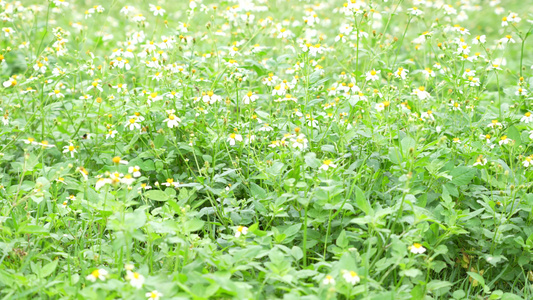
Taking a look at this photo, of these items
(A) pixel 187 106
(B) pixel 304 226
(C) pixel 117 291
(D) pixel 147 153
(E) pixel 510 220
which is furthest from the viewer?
(A) pixel 187 106

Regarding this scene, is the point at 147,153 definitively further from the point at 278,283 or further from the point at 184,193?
the point at 278,283

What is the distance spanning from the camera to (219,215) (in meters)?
2.55


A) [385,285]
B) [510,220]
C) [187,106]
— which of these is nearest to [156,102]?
[187,106]

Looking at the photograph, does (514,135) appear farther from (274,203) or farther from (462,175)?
(274,203)

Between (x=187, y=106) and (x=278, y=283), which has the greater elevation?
(x=187, y=106)

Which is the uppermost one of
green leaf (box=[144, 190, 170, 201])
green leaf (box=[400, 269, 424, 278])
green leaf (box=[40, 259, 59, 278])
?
green leaf (box=[144, 190, 170, 201])

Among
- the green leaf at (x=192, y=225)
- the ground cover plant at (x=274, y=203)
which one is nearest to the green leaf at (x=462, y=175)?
the ground cover plant at (x=274, y=203)

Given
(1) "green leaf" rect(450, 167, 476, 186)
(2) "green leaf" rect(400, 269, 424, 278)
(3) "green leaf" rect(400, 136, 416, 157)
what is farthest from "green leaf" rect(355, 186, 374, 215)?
(1) "green leaf" rect(450, 167, 476, 186)

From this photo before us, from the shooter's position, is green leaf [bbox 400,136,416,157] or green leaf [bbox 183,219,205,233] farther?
green leaf [bbox 400,136,416,157]

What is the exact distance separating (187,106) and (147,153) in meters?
0.42

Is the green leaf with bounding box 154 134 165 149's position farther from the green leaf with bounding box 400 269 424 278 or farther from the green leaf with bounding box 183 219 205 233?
the green leaf with bounding box 400 269 424 278

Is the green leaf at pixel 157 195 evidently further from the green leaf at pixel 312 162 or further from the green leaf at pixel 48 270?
the green leaf at pixel 312 162

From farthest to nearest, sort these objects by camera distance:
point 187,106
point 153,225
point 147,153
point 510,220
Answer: point 187,106, point 147,153, point 510,220, point 153,225

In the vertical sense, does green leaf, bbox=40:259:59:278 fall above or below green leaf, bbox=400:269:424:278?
below
